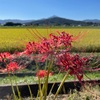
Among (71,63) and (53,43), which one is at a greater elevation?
(53,43)

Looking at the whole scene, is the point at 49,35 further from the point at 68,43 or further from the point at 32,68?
the point at 32,68

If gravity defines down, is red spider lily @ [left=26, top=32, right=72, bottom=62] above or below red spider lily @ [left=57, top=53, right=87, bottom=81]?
above

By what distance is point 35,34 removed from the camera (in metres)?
2.10

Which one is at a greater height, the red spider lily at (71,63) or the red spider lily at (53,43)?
the red spider lily at (53,43)

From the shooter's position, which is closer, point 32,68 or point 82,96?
point 82,96

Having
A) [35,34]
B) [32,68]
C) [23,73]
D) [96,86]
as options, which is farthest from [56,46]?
[32,68]

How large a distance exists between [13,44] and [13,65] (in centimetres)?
1070

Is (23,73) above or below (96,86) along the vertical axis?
below

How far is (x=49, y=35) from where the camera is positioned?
7.74 ft

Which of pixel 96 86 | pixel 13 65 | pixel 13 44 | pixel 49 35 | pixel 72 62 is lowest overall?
pixel 13 44

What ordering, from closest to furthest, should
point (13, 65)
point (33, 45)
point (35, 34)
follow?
point (35, 34)
point (33, 45)
point (13, 65)

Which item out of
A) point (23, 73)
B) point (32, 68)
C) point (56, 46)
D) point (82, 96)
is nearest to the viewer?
point (56, 46)

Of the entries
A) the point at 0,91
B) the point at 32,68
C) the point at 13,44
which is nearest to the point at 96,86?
the point at 0,91

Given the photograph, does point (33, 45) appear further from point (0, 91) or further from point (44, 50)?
point (0, 91)
